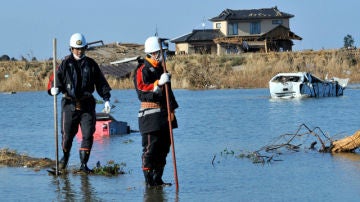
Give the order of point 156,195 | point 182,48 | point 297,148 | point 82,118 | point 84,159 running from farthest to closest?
point 182,48, point 297,148, point 84,159, point 82,118, point 156,195

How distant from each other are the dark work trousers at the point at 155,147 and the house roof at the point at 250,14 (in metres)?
74.5

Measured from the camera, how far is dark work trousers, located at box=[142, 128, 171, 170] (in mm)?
10703

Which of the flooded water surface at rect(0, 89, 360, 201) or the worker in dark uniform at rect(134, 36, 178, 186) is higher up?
the worker in dark uniform at rect(134, 36, 178, 186)

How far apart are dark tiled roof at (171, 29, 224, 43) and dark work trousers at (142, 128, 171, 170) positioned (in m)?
75.3

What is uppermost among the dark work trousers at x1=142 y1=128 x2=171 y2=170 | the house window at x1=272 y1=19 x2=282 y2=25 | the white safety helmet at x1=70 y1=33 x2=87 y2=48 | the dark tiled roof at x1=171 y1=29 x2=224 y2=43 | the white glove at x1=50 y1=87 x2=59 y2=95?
the house window at x1=272 y1=19 x2=282 y2=25

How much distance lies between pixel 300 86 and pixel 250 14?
47.6 m

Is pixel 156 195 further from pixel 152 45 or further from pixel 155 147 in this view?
pixel 152 45

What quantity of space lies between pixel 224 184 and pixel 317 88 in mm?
28408

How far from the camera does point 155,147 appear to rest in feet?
35.3

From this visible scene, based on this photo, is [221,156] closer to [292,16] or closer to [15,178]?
[15,178]

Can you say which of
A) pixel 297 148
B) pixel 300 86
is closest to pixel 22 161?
pixel 297 148

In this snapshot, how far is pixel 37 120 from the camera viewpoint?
1033 inches

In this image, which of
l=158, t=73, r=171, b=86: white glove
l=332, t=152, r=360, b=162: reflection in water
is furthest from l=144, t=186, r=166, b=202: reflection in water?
l=332, t=152, r=360, b=162: reflection in water

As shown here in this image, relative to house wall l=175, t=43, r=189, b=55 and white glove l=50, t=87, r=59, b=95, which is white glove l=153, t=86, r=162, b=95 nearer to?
white glove l=50, t=87, r=59, b=95
